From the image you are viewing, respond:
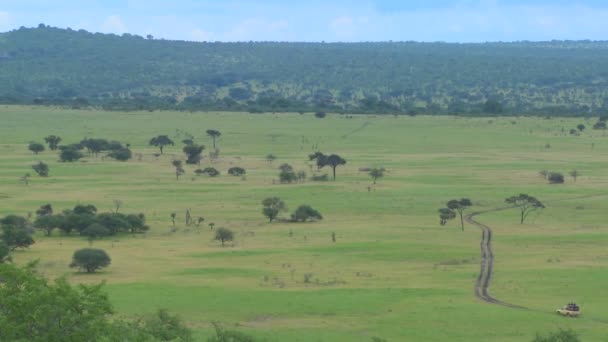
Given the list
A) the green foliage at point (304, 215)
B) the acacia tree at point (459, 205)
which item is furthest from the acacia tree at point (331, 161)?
the green foliage at point (304, 215)

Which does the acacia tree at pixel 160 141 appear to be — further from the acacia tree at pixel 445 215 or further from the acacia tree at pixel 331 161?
the acacia tree at pixel 445 215

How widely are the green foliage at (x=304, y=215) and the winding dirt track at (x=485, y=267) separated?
24.2 ft

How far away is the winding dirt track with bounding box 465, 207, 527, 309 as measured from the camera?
131 ft

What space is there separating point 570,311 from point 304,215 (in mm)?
25254

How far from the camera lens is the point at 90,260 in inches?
1784

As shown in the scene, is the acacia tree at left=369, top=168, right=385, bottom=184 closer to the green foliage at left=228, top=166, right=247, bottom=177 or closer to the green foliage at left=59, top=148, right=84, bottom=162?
the green foliage at left=228, top=166, right=247, bottom=177

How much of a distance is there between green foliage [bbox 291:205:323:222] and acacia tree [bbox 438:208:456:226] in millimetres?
5921

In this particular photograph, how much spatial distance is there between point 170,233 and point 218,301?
17.1 meters

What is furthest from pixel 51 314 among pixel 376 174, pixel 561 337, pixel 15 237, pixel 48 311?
pixel 376 174

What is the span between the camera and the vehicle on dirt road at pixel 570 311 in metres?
36.8

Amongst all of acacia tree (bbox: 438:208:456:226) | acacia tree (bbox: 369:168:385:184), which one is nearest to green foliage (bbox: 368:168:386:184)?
acacia tree (bbox: 369:168:385:184)

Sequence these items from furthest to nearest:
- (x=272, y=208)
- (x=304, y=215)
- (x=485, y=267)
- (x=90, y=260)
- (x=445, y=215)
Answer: (x=272, y=208) → (x=304, y=215) → (x=445, y=215) → (x=485, y=267) → (x=90, y=260)

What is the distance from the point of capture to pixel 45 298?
22.9 meters

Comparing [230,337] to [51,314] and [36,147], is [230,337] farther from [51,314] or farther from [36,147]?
[36,147]
